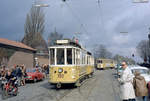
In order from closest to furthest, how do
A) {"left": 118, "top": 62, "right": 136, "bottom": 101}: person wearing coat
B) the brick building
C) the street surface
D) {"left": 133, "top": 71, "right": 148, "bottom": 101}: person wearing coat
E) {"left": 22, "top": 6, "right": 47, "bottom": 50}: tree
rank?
{"left": 118, "top": 62, "right": 136, "bottom": 101}: person wearing coat < {"left": 133, "top": 71, "right": 148, "bottom": 101}: person wearing coat < the street surface < the brick building < {"left": 22, "top": 6, "right": 47, "bottom": 50}: tree

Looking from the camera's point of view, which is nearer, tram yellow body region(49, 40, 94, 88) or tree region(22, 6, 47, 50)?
tram yellow body region(49, 40, 94, 88)

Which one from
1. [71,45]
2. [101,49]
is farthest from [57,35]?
[71,45]

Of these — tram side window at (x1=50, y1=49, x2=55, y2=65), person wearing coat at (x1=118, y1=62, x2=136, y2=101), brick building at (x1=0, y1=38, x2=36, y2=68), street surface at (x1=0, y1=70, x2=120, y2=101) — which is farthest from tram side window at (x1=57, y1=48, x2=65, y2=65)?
brick building at (x1=0, y1=38, x2=36, y2=68)

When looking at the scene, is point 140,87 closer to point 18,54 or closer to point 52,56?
point 52,56

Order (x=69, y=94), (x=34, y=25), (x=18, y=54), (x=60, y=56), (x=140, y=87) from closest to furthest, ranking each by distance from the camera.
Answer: (x=140, y=87) < (x=69, y=94) < (x=60, y=56) < (x=18, y=54) < (x=34, y=25)

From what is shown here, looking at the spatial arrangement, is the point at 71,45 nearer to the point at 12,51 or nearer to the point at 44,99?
the point at 44,99

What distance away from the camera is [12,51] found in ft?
91.8

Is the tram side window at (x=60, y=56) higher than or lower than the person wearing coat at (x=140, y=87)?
higher

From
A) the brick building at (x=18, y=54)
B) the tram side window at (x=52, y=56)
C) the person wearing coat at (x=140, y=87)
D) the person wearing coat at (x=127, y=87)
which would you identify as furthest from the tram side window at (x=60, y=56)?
the brick building at (x=18, y=54)

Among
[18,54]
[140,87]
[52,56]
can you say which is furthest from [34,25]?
[140,87]

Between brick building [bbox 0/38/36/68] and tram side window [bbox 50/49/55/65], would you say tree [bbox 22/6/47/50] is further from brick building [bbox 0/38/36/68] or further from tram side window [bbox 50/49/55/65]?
tram side window [bbox 50/49/55/65]

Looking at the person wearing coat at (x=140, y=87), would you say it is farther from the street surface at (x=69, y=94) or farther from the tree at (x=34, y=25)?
the tree at (x=34, y=25)

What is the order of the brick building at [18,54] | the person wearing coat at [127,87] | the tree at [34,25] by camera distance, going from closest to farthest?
the person wearing coat at [127,87] → the brick building at [18,54] → the tree at [34,25]

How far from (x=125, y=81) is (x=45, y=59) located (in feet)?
→ 133
